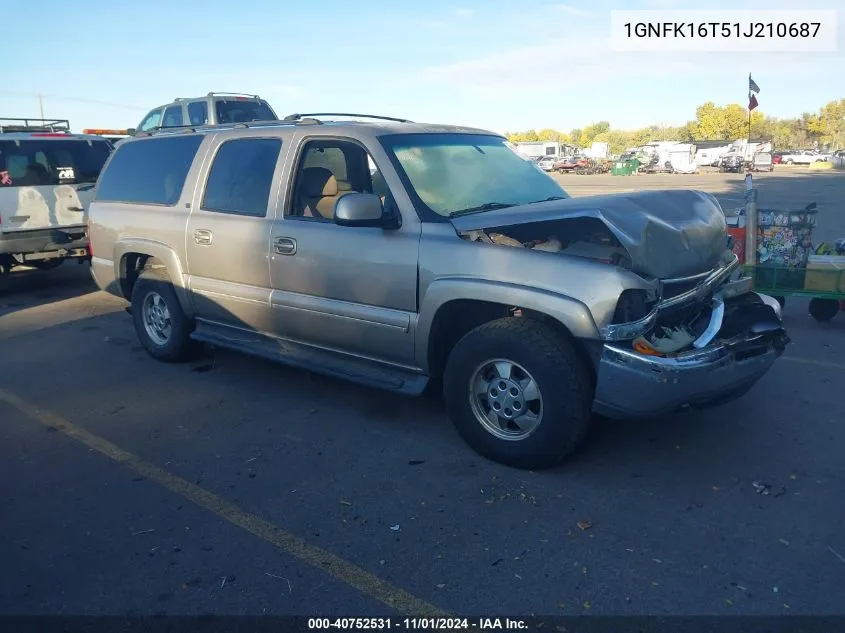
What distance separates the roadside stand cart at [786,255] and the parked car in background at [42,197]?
8156mm

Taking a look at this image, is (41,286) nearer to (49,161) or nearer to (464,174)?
(49,161)

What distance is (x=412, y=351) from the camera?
14.6ft

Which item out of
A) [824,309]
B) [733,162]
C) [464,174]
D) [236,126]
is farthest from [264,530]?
[733,162]

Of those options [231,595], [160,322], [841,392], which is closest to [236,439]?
[231,595]

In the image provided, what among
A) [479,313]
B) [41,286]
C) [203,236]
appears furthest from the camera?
[41,286]

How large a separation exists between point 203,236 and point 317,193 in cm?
112

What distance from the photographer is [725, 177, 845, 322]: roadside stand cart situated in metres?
→ 6.68

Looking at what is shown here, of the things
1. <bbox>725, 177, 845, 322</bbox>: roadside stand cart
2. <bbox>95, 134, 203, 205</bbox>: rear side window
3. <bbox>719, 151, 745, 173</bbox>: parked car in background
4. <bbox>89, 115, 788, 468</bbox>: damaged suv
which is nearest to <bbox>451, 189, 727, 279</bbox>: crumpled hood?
<bbox>89, 115, 788, 468</bbox>: damaged suv

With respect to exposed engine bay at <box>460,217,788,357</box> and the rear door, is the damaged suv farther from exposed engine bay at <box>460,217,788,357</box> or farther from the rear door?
the rear door

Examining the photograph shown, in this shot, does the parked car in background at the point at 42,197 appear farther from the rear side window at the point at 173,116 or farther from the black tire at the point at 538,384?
the black tire at the point at 538,384

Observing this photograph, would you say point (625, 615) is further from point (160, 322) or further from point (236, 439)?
point (160, 322)

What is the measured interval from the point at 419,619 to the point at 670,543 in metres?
1.27

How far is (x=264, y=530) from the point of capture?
3.54m

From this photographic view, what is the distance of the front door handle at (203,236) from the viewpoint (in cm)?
551
